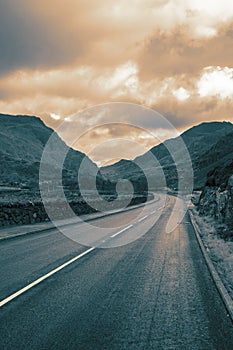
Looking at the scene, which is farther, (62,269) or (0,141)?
(0,141)

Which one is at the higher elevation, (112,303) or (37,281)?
(37,281)

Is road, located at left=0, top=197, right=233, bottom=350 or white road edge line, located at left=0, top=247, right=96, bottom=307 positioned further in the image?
white road edge line, located at left=0, top=247, right=96, bottom=307

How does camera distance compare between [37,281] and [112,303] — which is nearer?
[112,303]

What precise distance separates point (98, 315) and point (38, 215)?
58.9ft

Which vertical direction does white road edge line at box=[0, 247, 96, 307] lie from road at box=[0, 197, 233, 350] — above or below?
above

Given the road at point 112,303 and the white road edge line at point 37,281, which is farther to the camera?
the white road edge line at point 37,281

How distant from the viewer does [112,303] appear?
20.1ft

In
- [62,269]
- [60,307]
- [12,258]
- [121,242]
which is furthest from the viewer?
[121,242]

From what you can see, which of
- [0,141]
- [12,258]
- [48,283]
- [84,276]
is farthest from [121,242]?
[0,141]

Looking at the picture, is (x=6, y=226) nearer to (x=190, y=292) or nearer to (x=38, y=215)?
(x=38, y=215)

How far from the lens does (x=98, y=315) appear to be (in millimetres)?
5480

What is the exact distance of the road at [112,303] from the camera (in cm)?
458

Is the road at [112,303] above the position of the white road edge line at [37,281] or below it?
below

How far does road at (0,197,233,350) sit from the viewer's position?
4578mm
